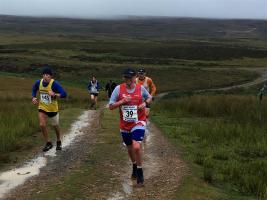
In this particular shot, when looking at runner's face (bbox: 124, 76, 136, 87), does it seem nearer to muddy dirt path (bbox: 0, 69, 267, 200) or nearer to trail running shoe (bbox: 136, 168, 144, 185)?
trail running shoe (bbox: 136, 168, 144, 185)

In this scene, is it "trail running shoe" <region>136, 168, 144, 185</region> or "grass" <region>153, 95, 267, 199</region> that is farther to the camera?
"grass" <region>153, 95, 267, 199</region>

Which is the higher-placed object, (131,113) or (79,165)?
(131,113)

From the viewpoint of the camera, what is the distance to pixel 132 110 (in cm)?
930

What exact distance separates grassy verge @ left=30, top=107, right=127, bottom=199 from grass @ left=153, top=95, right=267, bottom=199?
1.84 metres

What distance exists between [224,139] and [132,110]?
22.3 ft

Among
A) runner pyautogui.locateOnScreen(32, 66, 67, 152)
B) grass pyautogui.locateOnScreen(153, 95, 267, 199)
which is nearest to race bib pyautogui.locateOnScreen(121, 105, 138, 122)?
grass pyautogui.locateOnScreen(153, 95, 267, 199)

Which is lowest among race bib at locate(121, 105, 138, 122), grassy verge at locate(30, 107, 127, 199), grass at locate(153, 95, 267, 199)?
grass at locate(153, 95, 267, 199)

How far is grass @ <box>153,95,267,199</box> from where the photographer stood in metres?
10.3

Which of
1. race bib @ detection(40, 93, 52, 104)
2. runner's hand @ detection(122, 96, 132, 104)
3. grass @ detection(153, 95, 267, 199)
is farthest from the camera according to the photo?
race bib @ detection(40, 93, 52, 104)

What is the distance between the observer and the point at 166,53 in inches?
4331

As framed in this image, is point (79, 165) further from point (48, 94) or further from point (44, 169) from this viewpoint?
point (48, 94)

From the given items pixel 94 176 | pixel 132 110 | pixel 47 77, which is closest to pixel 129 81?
pixel 132 110

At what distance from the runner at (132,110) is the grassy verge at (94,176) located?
0.80m

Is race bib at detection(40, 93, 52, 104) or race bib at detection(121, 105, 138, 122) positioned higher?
race bib at detection(121, 105, 138, 122)
